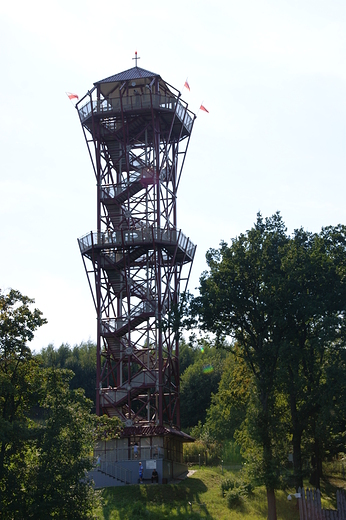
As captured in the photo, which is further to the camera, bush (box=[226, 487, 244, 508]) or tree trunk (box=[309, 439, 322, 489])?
tree trunk (box=[309, 439, 322, 489])

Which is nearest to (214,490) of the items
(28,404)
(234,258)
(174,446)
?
(174,446)

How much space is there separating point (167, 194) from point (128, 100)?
327 inches

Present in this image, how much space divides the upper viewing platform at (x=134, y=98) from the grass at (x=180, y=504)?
28.9 m

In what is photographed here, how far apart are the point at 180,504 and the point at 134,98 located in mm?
32305

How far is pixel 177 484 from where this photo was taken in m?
47.4

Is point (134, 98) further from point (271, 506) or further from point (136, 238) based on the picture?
point (271, 506)

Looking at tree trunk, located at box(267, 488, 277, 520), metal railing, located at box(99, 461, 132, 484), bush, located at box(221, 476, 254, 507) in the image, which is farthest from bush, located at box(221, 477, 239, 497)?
metal railing, located at box(99, 461, 132, 484)

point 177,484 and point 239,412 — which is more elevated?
point 239,412

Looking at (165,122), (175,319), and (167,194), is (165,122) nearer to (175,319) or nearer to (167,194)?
(167,194)

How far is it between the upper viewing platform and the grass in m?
28.9

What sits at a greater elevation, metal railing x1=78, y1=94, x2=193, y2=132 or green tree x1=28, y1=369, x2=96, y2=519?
metal railing x1=78, y1=94, x2=193, y2=132

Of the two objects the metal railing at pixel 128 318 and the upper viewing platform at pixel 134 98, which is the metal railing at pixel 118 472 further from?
the upper viewing platform at pixel 134 98

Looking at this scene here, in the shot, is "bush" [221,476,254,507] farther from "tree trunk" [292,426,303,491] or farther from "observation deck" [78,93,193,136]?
"observation deck" [78,93,193,136]

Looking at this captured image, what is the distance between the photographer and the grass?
40094 millimetres
